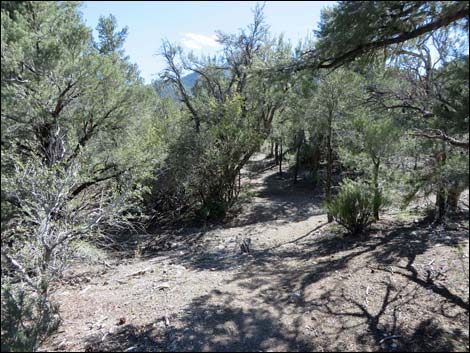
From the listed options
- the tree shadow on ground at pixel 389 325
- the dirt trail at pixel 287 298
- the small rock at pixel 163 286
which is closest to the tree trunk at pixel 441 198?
the dirt trail at pixel 287 298

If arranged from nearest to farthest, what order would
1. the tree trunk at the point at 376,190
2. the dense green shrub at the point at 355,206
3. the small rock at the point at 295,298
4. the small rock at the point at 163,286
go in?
the small rock at the point at 295,298 → the small rock at the point at 163,286 → the dense green shrub at the point at 355,206 → the tree trunk at the point at 376,190

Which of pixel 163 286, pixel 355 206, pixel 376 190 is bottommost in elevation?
pixel 163 286

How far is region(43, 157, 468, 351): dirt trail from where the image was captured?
3.78 meters

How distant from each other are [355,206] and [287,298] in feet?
10.2

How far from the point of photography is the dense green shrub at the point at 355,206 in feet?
23.3

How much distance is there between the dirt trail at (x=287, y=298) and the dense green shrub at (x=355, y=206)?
1.16 ft

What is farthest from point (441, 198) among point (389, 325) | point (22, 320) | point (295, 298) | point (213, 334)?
point (22, 320)

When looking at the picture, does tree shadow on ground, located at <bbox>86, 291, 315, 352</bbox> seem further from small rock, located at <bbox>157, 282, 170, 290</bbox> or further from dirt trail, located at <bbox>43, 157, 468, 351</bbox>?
small rock, located at <bbox>157, 282, 170, 290</bbox>

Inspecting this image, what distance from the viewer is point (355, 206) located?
7.14 metres

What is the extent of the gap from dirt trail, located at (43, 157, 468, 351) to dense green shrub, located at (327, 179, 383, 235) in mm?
353

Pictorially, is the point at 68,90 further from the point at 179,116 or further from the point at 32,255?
the point at 179,116

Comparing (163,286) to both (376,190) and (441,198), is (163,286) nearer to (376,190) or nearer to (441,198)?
(376,190)

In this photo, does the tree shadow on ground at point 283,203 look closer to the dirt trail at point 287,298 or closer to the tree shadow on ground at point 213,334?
the dirt trail at point 287,298

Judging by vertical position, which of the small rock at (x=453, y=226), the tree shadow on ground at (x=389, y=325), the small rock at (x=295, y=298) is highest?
the small rock at (x=453, y=226)
